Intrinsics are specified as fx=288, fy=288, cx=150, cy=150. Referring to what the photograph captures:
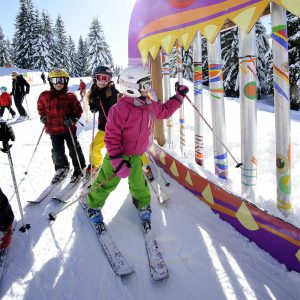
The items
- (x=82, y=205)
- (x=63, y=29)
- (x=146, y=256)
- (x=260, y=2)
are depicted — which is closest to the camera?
(x=260, y=2)

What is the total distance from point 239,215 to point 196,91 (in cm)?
196

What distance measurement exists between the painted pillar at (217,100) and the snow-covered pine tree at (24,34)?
44776 millimetres

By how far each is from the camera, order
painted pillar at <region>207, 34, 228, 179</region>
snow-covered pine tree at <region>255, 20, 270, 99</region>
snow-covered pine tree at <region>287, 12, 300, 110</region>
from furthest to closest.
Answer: snow-covered pine tree at <region>255, 20, 270, 99</region> → snow-covered pine tree at <region>287, 12, 300, 110</region> → painted pillar at <region>207, 34, 228, 179</region>

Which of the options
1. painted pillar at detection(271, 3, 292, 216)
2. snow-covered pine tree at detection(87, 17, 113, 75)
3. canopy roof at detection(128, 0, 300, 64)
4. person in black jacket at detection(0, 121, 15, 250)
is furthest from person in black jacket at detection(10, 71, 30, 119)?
snow-covered pine tree at detection(87, 17, 113, 75)

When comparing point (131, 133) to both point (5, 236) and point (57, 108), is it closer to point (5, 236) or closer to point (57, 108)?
point (5, 236)

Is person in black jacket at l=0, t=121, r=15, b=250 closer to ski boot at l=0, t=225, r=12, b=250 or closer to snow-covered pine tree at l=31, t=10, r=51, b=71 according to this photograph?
ski boot at l=0, t=225, r=12, b=250

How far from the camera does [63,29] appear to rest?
50.7 m

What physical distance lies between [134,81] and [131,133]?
0.54 m

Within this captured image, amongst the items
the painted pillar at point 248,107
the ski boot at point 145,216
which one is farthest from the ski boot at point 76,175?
the painted pillar at point 248,107

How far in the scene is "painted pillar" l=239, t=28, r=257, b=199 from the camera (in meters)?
2.85

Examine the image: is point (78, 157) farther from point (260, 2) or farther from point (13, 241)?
point (260, 2)

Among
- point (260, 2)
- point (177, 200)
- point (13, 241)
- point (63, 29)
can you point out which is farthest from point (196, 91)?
point (63, 29)

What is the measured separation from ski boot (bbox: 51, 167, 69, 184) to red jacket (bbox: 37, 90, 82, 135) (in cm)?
67

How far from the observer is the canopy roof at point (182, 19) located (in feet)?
8.01
